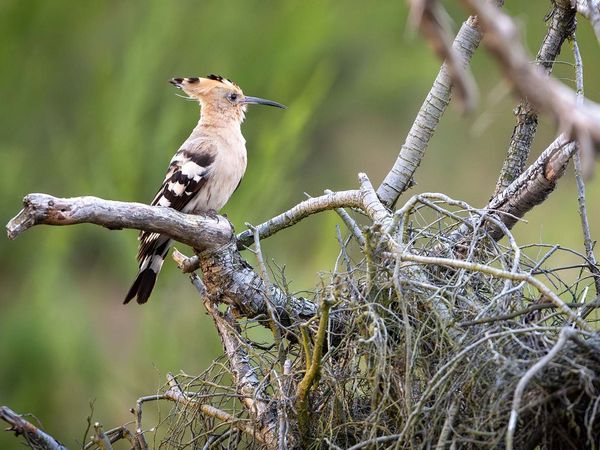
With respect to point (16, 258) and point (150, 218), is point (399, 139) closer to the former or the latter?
point (16, 258)

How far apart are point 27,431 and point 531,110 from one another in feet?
3.92

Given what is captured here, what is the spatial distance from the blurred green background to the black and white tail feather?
89 cm

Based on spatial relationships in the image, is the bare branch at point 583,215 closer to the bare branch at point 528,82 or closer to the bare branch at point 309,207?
the bare branch at point 309,207

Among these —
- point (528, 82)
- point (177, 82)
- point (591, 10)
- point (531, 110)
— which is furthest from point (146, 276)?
point (528, 82)

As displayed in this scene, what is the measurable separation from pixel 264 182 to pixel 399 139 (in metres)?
1.67

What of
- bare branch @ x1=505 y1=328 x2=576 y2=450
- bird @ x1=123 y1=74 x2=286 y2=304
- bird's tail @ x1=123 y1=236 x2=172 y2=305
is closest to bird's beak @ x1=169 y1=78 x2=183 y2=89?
bird @ x1=123 y1=74 x2=286 y2=304

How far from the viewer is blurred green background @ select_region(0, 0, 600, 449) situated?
3.98 meters

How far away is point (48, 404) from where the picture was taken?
13.3 feet

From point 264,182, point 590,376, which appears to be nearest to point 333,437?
point 590,376

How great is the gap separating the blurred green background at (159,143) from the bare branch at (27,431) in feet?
5.68

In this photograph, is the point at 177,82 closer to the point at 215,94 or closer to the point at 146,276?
the point at 215,94

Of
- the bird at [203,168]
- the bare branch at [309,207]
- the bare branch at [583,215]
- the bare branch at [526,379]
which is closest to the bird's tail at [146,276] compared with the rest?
the bird at [203,168]

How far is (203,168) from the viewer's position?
2670 millimetres

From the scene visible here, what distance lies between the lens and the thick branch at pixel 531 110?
2.06 meters
